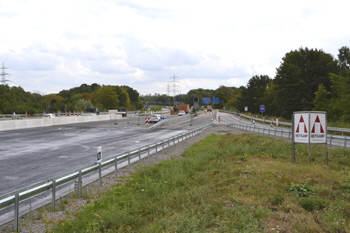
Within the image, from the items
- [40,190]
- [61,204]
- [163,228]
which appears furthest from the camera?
[61,204]

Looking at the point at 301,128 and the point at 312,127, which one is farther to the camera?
the point at 301,128

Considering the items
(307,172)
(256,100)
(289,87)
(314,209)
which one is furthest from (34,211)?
(256,100)

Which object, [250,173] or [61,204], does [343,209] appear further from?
[61,204]

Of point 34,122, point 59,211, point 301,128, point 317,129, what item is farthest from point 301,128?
point 34,122

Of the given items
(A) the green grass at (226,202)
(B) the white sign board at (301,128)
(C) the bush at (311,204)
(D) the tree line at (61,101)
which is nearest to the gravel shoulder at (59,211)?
(A) the green grass at (226,202)

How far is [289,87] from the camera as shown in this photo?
72438mm

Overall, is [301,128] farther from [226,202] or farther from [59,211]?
[59,211]

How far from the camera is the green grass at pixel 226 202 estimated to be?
705 cm

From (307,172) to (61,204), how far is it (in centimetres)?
773

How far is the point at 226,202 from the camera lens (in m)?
8.66

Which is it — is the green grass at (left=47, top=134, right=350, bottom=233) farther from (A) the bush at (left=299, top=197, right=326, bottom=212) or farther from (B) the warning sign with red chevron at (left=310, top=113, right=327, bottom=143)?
(B) the warning sign with red chevron at (left=310, top=113, right=327, bottom=143)

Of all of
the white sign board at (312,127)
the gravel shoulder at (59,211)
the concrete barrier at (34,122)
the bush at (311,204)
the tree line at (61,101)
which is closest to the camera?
the gravel shoulder at (59,211)

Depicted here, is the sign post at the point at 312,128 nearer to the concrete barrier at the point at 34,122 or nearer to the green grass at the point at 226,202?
the green grass at the point at 226,202

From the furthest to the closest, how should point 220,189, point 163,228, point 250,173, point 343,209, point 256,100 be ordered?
point 256,100 < point 250,173 < point 220,189 < point 343,209 < point 163,228
